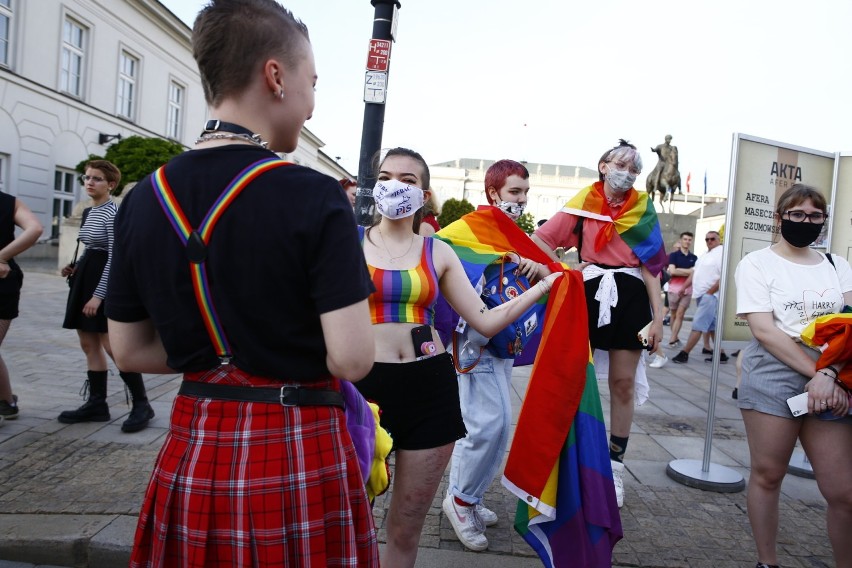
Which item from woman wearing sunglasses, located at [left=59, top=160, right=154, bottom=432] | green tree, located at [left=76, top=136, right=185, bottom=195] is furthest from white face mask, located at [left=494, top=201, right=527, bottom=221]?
green tree, located at [left=76, top=136, right=185, bottom=195]

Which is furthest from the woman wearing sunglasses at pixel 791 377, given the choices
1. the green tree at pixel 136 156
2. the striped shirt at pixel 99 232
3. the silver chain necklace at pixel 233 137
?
the green tree at pixel 136 156

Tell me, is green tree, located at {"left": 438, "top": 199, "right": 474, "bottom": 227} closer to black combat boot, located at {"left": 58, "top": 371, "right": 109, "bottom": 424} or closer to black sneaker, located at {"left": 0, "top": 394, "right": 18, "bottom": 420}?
black combat boot, located at {"left": 58, "top": 371, "right": 109, "bottom": 424}

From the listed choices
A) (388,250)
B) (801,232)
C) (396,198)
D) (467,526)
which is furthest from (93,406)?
(801,232)

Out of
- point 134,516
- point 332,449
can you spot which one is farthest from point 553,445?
point 134,516

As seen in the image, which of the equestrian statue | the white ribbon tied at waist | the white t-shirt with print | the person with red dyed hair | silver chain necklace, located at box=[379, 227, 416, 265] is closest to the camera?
silver chain necklace, located at box=[379, 227, 416, 265]

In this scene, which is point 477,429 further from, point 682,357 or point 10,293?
point 682,357

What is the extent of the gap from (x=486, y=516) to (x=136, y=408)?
111 inches

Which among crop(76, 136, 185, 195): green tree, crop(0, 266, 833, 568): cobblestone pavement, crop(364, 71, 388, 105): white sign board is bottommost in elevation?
crop(0, 266, 833, 568): cobblestone pavement

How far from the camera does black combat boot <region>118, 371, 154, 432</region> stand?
4.63 m

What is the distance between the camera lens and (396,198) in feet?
8.50

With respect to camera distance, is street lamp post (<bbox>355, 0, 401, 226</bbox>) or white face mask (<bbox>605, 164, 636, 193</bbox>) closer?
white face mask (<bbox>605, 164, 636, 193</bbox>)

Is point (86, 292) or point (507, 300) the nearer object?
point (507, 300)

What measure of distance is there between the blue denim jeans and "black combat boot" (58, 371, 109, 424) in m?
3.03

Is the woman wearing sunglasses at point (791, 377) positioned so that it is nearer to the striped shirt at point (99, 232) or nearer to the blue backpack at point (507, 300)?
the blue backpack at point (507, 300)
